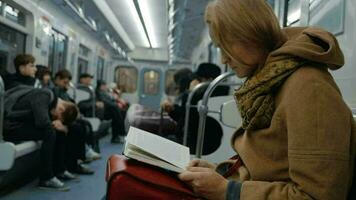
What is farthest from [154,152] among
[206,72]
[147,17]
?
[147,17]

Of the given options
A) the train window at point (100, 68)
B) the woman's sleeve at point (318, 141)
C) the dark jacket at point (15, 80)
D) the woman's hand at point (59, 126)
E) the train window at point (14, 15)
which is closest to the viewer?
the woman's sleeve at point (318, 141)

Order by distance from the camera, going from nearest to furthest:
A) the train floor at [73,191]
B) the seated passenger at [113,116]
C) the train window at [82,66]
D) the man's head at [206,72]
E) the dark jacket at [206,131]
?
1. the dark jacket at [206,131]
2. the train floor at [73,191]
3. the man's head at [206,72]
4. the seated passenger at [113,116]
5. the train window at [82,66]

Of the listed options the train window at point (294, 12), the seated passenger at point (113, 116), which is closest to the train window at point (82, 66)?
the seated passenger at point (113, 116)

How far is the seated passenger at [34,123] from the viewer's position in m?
4.01

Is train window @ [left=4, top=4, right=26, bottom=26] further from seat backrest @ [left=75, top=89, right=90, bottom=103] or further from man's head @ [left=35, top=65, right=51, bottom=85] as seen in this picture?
seat backrest @ [left=75, top=89, right=90, bottom=103]

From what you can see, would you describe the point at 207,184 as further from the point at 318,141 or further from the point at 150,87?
the point at 150,87

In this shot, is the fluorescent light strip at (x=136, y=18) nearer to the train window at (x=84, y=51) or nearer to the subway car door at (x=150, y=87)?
the train window at (x=84, y=51)

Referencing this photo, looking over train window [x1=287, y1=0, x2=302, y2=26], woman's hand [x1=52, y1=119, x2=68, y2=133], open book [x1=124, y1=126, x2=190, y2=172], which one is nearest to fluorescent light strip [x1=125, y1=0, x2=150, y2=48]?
woman's hand [x1=52, y1=119, x2=68, y2=133]

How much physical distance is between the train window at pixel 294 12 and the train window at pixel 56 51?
5.68 metres

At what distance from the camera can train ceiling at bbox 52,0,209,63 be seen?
289 inches

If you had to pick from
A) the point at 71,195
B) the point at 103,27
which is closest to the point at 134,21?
the point at 103,27

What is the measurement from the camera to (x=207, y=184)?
3.66ft

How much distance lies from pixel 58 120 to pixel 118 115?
174 inches

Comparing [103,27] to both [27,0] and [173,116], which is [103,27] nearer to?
[27,0]
